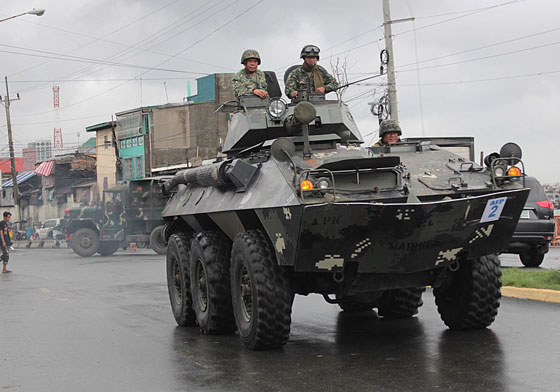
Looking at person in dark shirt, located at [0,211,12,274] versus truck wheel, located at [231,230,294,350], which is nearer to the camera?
truck wheel, located at [231,230,294,350]

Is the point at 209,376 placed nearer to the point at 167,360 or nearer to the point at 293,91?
the point at 167,360

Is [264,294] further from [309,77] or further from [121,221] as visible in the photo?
[121,221]

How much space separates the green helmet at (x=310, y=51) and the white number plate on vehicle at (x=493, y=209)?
3.34 meters

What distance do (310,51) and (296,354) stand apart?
146 inches

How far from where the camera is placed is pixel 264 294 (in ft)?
24.0

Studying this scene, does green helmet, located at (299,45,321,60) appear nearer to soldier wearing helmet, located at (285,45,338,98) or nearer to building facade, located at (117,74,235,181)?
soldier wearing helmet, located at (285,45,338,98)

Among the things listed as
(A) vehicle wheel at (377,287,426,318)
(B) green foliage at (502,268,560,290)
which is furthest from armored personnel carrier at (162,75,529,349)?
(B) green foliage at (502,268,560,290)

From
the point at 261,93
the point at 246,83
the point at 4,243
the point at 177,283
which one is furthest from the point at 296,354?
the point at 4,243

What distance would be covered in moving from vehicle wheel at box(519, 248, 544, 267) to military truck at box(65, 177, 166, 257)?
573 inches

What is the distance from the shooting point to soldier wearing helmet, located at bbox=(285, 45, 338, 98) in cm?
977

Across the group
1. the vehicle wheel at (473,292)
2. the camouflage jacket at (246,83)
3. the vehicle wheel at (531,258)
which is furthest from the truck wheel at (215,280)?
Answer: the vehicle wheel at (531,258)

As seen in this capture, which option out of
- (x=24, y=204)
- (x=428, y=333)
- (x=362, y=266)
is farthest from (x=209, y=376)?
(x=24, y=204)

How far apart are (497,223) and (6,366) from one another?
14.3 ft

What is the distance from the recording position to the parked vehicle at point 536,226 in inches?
576
